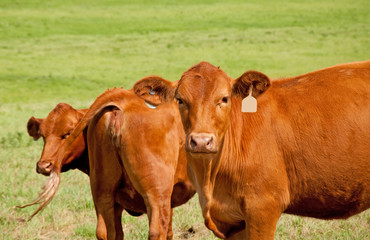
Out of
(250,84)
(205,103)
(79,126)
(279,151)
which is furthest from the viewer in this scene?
(79,126)

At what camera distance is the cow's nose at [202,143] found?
4441mm

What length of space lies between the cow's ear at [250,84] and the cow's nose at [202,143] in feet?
2.37

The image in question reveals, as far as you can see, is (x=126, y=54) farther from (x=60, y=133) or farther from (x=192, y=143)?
(x=192, y=143)

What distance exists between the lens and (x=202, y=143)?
4.45m

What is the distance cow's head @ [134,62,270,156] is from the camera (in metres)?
4.52

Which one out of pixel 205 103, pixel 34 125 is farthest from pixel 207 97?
pixel 34 125

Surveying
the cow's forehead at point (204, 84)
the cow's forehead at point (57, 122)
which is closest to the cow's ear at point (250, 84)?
the cow's forehead at point (204, 84)

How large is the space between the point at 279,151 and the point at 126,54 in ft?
92.4

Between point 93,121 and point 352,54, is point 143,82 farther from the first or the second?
point 352,54

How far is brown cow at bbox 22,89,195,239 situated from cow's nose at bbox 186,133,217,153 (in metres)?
1.47

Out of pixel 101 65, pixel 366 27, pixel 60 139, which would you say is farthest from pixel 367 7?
pixel 60 139

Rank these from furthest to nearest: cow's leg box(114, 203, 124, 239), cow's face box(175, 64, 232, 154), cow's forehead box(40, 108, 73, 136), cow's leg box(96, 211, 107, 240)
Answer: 1. cow's forehead box(40, 108, 73, 136)
2. cow's leg box(114, 203, 124, 239)
3. cow's leg box(96, 211, 107, 240)
4. cow's face box(175, 64, 232, 154)

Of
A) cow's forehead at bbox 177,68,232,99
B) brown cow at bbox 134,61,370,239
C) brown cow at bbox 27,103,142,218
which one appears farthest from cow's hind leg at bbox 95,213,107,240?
cow's forehead at bbox 177,68,232,99

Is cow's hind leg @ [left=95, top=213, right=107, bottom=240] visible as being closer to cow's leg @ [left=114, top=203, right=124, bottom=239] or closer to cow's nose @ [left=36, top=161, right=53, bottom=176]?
cow's leg @ [left=114, top=203, right=124, bottom=239]
